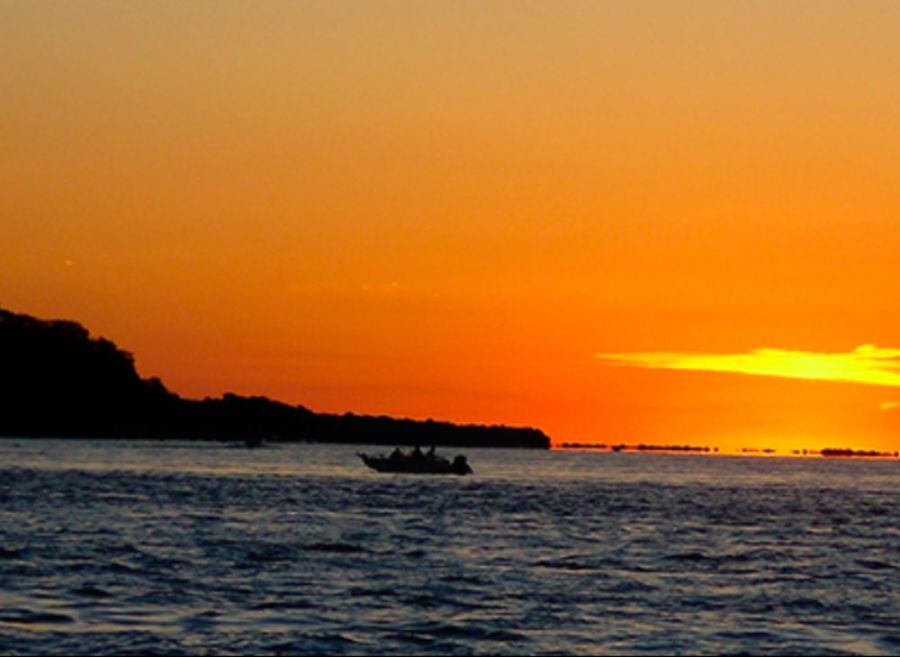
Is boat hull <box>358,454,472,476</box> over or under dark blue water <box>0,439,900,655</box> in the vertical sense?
over

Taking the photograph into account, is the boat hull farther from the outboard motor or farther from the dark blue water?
the dark blue water

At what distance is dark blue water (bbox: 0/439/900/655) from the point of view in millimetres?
38125

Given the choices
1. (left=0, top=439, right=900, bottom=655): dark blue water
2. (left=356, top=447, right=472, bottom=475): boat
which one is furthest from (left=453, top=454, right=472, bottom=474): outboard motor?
(left=0, top=439, right=900, bottom=655): dark blue water

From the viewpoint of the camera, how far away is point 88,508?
8588 cm

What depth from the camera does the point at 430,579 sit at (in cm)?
5178

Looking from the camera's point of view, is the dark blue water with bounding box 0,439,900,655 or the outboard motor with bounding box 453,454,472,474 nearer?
the dark blue water with bounding box 0,439,900,655

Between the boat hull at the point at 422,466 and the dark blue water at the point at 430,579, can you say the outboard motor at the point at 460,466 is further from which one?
the dark blue water at the point at 430,579

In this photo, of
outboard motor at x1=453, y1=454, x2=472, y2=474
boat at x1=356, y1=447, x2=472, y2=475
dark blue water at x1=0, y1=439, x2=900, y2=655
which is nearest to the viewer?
dark blue water at x1=0, y1=439, x2=900, y2=655

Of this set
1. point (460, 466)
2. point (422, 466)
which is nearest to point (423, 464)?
point (422, 466)

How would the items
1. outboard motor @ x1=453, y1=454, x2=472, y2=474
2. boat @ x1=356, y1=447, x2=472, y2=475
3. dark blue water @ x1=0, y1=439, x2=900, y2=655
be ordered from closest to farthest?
dark blue water @ x1=0, y1=439, x2=900, y2=655 < boat @ x1=356, y1=447, x2=472, y2=475 < outboard motor @ x1=453, y1=454, x2=472, y2=474

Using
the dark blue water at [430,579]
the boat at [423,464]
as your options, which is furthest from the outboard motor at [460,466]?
the dark blue water at [430,579]

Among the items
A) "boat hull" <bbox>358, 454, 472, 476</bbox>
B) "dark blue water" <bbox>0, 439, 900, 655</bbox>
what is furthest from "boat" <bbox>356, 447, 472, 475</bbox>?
"dark blue water" <bbox>0, 439, 900, 655</bbox>

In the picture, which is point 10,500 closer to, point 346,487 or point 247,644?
point 346,487

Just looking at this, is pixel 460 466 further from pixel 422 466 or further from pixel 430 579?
pixel 430 579
